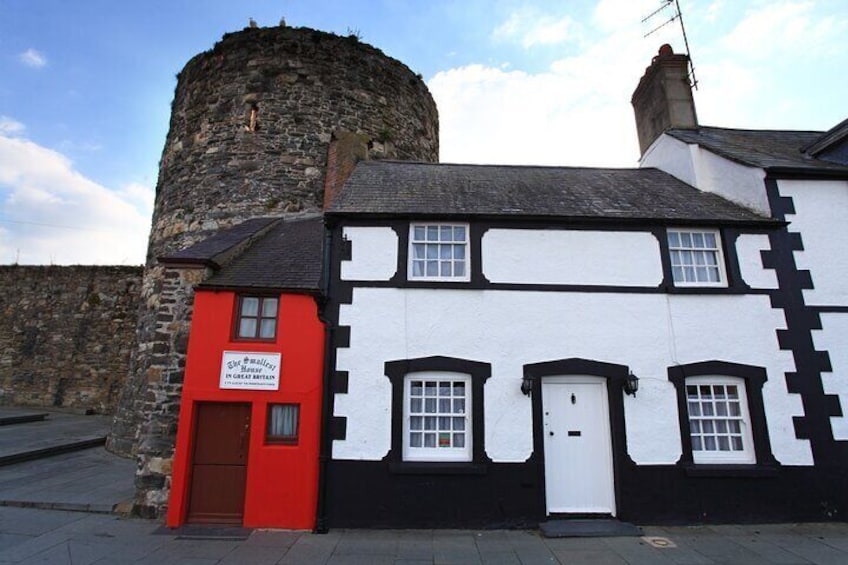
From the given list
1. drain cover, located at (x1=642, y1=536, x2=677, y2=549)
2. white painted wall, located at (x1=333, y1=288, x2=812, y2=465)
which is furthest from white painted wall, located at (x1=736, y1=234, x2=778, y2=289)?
drain cover, located at (x1=642, y1=536, x2=677, y2=549)

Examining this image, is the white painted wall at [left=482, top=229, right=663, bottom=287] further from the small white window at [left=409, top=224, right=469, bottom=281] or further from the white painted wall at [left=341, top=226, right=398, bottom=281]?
the white painted wall at [left=341, top=226, right=398, bottom=281]

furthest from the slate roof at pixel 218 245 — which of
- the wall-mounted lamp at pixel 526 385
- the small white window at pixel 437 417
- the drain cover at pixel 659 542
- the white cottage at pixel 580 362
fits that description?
the drain cover at pixel 659 542

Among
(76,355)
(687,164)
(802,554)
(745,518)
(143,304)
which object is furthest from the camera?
(76,355)

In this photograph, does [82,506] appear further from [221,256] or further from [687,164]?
[687,164]

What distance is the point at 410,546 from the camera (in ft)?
19.8

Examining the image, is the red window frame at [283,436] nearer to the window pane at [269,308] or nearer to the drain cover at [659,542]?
the window pane at [269,308]

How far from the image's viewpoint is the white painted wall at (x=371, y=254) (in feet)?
25.0

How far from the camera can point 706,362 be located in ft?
23.9

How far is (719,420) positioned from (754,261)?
3.09 metres

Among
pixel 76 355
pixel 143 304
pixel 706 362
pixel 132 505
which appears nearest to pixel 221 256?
pixel 132 505

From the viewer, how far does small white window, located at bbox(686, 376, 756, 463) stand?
7.17m

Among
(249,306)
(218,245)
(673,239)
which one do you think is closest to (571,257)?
(673,239)

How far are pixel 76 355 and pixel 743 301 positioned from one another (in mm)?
23251

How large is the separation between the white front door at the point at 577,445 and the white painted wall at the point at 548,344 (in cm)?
45
